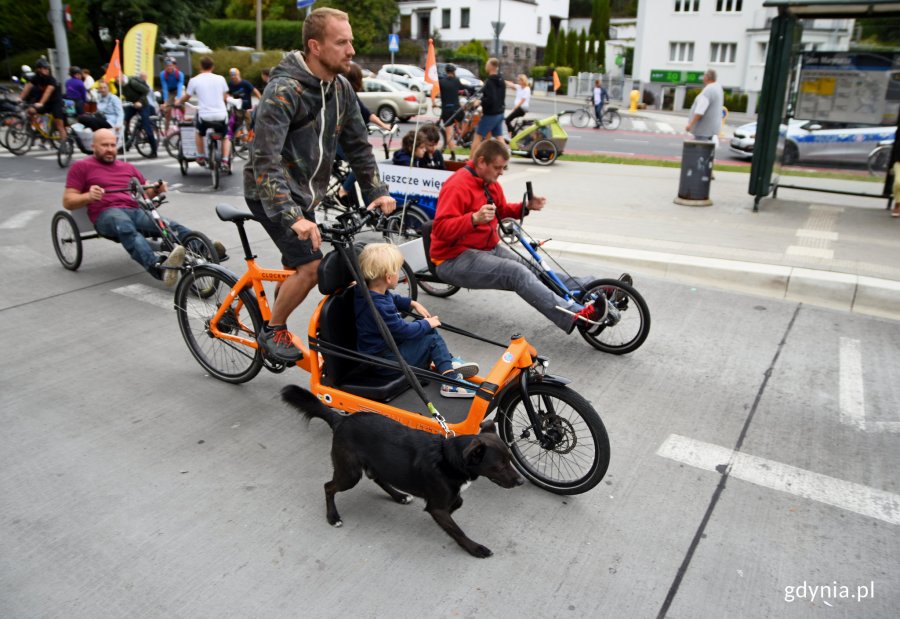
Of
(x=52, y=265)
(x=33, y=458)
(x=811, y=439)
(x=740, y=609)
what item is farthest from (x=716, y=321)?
(x=52, y=265)

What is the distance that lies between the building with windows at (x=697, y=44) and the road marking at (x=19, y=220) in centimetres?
3970

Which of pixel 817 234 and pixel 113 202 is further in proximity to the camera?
pixel 817 234

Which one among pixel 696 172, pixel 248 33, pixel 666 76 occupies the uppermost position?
pixel 248 33

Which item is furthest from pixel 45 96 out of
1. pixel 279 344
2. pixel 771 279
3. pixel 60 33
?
pixel 771 279

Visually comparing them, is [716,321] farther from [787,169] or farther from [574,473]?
[787,169]

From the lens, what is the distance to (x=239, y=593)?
2.79m

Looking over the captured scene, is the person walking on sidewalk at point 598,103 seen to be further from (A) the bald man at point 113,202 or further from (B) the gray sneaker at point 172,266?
(B) the gray sneaker at point 172,266

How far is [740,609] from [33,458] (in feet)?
→ 11.6

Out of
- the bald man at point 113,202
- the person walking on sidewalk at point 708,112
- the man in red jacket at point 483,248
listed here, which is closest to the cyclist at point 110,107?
the bald man at point 113,202

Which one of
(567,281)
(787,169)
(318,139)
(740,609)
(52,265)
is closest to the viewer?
(740,609)

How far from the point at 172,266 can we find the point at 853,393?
5.29 metres

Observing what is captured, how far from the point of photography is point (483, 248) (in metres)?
5.22

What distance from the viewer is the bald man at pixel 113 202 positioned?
6.25 metres

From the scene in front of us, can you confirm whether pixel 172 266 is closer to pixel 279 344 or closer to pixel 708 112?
pixel 279 344
